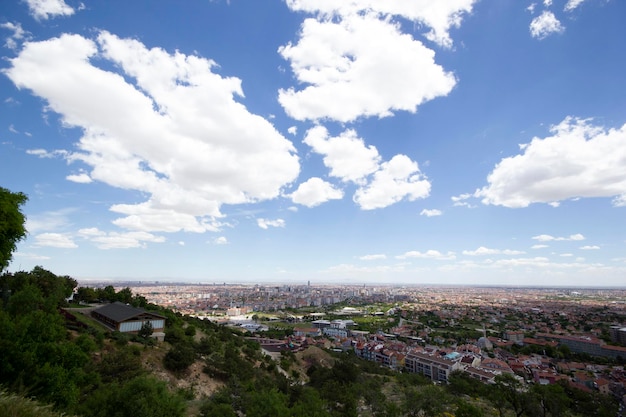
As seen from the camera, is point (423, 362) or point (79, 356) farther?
point (423, 362)

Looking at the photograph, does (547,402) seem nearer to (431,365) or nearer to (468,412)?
(468,412)

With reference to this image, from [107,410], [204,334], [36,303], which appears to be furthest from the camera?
[204,334]

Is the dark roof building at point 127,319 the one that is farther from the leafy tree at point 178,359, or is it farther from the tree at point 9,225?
the tree at point 9,225

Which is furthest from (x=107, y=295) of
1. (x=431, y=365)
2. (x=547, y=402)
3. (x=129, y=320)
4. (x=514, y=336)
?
(x=514, y=336)

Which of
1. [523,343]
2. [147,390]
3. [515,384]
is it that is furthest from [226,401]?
[523,343]

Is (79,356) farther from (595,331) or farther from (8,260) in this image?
(595,331)

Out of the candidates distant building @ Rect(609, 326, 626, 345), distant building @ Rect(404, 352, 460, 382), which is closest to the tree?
distant building @ Rect(404, 352, 460, 382)

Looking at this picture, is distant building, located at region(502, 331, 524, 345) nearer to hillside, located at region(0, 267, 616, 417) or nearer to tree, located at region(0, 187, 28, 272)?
hillside, located at region(0, 267, 616, 417)
